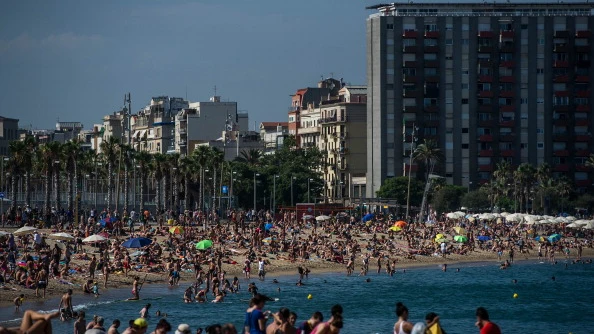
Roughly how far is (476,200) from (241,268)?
5881cm

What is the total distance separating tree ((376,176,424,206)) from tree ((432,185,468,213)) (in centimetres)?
332

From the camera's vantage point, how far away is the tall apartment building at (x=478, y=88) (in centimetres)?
13688

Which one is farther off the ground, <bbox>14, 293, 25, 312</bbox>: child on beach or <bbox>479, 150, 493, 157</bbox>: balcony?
<bbox>479, 150, 493, 157</bbox>: balcony

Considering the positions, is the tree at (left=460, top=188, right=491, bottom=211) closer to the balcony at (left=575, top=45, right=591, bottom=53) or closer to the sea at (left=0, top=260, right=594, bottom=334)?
the balcony at (left=575, top=45, right=591, bottom=53)

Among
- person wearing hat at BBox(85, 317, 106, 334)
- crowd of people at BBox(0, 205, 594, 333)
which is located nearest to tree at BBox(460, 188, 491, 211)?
crowd of people at BBox(0, 205, 594, 333)

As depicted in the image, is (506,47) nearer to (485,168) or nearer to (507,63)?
(507,63)

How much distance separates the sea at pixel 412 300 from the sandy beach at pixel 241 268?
1171 millimetres

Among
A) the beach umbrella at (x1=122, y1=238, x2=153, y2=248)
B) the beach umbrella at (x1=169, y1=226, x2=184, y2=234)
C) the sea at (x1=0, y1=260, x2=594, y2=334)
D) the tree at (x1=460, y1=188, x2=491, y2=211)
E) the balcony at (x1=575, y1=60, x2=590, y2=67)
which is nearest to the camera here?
the sea at (x1=0, y1=260, x2=594, y2=334)

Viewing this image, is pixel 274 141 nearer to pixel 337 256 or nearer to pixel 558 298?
pixel 337 256

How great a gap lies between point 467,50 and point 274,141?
50811 millimetres

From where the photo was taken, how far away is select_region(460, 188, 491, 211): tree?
125812 mm

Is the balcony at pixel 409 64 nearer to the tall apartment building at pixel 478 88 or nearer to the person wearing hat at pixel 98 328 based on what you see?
the tall apartment building at pixel 478 88

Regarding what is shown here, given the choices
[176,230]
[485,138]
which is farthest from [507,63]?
[176,230]

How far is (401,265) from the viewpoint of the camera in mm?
84188
